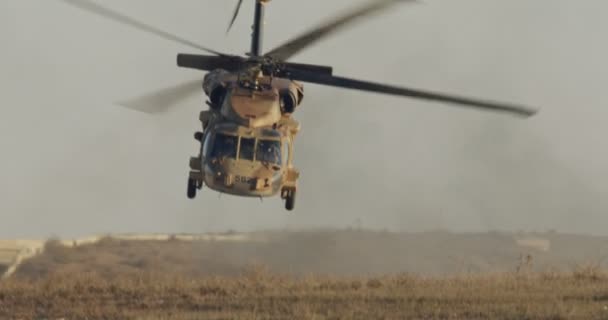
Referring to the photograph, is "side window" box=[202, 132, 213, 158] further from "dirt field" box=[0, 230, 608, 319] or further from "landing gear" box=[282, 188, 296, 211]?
"dirt field" box=[0, 230, 608, 319]

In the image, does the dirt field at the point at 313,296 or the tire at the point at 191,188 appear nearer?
the dirt field at the point at 313,296

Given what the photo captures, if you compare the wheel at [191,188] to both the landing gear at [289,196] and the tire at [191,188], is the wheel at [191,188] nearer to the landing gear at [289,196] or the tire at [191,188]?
the tire at [191,188]

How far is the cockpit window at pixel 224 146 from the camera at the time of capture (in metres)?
28.5

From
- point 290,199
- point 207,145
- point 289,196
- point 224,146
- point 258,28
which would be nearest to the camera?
point 224,146

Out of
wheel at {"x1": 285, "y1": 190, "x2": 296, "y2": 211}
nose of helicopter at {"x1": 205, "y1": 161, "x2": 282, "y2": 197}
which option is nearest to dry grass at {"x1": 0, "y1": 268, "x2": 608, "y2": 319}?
wheel at {"x1": 285, "y1": 190, "x2": 296, "y2": 211}

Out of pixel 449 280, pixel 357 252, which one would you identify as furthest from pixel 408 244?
pixel 449 280

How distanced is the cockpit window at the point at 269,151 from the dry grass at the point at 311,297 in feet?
8.66

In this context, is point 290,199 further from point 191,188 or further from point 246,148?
point 246,148

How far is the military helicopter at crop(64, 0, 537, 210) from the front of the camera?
28.3 metres

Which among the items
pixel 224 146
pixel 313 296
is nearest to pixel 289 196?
pixel 224 146

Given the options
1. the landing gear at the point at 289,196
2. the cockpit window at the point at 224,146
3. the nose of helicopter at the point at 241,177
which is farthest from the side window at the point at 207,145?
the landing gear at the point at 289,196

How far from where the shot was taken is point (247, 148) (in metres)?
28.7

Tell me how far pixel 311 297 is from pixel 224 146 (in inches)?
185

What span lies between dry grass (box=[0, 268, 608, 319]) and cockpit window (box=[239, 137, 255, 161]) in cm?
269
